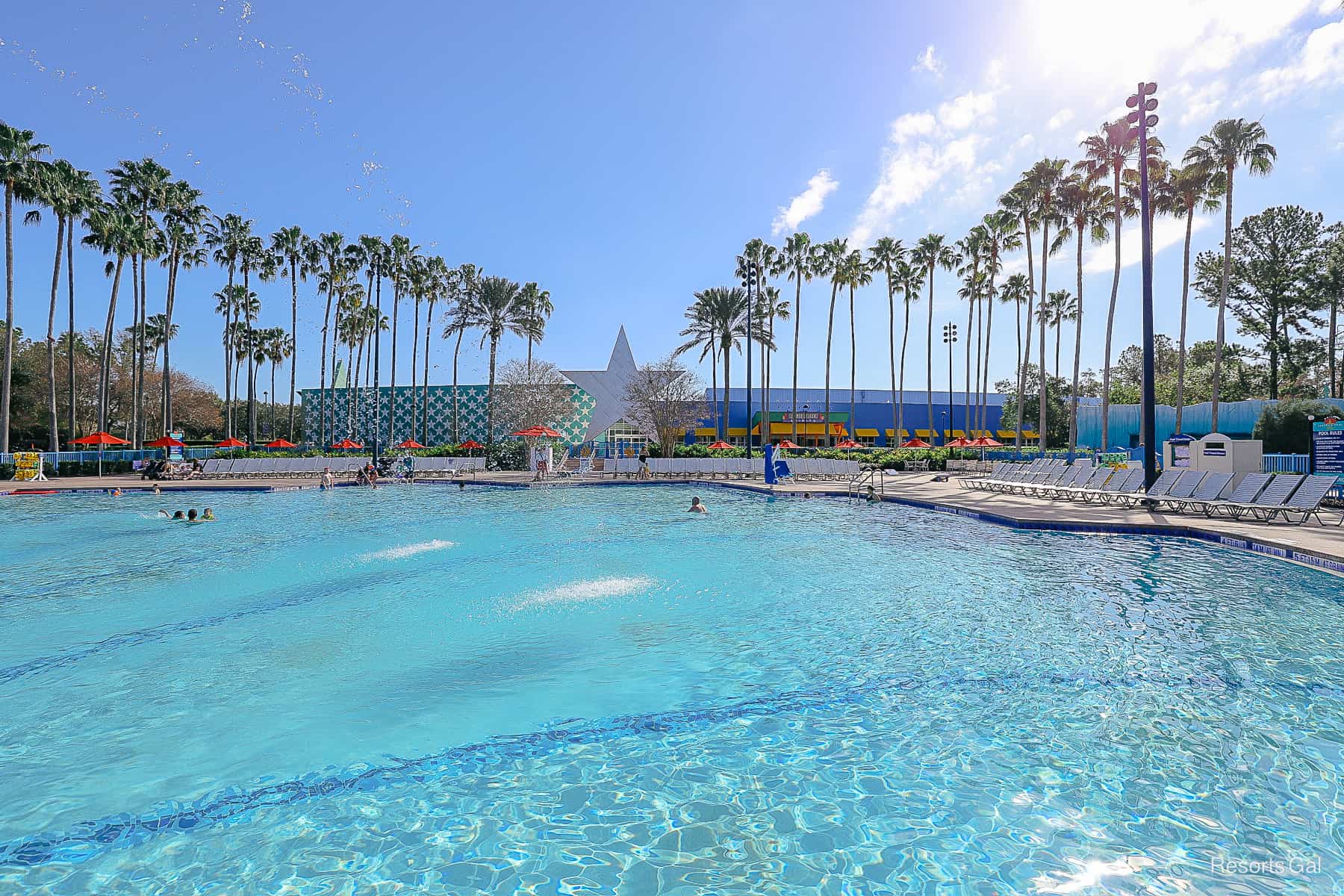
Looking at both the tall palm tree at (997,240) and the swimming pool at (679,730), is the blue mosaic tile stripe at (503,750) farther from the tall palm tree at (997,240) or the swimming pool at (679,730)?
the tall palm tree at (997,240)

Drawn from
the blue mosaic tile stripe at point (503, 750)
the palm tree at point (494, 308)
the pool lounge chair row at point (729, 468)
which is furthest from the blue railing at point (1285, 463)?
the palm tree at point (494, 308)

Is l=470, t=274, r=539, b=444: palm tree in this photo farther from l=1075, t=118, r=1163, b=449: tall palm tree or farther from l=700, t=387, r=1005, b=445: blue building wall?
l=1075, t=118, r=1163, b=449: tall palm tree

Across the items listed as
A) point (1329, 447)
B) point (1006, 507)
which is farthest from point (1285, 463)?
point (1006, 507)

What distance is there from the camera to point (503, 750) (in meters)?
4.59

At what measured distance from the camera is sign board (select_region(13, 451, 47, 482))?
27.2 metres

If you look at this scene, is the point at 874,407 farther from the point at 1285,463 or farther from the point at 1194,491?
the point at 1194,491

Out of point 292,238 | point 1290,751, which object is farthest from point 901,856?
point 292,238

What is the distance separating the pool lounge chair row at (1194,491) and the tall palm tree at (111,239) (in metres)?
39.1

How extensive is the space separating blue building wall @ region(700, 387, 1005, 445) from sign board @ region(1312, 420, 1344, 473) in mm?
43043

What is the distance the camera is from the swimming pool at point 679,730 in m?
3.32

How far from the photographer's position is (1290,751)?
420 centimetres

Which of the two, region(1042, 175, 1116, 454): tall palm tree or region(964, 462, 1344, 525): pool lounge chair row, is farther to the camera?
region(1042, 175, 1116, 454): tall palm tree

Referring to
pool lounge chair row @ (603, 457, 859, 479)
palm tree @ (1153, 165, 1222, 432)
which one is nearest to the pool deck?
pool lounge chair row @ (603, 457, 859, 479)

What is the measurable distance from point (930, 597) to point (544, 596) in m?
4.83
